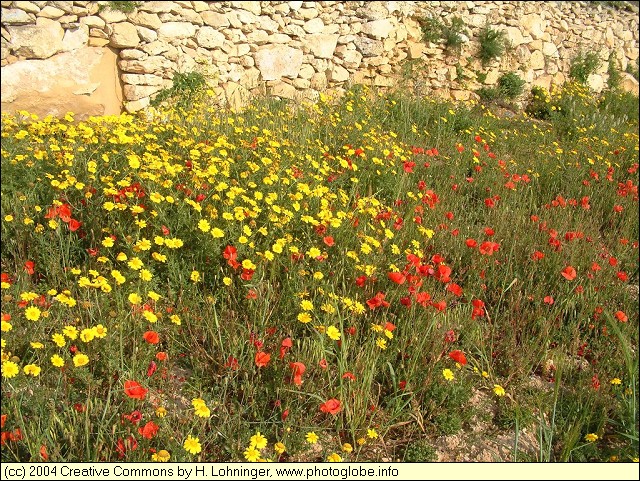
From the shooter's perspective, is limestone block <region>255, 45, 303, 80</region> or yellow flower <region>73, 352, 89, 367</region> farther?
limestone block <region>255, 45, 303, 80</region>

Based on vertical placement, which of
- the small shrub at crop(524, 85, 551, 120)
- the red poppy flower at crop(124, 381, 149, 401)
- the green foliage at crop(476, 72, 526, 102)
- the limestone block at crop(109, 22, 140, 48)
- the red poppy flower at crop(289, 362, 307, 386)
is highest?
the limestone block at crop(109, 22, 140, 48)

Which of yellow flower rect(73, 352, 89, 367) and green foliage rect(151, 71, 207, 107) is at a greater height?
green foliage rect(151, 71, 207, 107)

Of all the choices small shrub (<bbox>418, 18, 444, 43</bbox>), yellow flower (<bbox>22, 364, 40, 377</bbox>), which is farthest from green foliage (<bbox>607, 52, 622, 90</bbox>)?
yellow flower (<bbox>22, 364, 40, 377</bbox>)

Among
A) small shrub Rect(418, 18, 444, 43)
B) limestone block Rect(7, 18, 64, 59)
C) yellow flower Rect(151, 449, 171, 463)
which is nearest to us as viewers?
yellow flower Rect(151, 449, 171, 463)

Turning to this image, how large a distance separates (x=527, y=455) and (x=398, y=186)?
248cm

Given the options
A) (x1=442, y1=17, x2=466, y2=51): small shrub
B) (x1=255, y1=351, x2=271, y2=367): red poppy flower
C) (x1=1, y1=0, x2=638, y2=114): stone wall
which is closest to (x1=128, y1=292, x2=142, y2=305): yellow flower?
(x1=255, y1=351, x2=271, y2=367): red poppy flower

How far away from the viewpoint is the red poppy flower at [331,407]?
2.43 m

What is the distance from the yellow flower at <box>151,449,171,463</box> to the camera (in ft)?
7.09

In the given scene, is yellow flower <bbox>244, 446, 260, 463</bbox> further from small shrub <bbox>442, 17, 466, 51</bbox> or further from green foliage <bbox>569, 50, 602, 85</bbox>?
green foliage <bbox>569, 50, 602, 85</bbox>

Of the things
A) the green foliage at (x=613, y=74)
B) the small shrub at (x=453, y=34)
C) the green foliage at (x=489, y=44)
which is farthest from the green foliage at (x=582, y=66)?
the small shrub at (x=453, y=34)

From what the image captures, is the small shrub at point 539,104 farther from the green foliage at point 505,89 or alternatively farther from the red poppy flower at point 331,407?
the red poppy flower at point 331,407

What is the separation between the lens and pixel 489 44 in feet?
30.0

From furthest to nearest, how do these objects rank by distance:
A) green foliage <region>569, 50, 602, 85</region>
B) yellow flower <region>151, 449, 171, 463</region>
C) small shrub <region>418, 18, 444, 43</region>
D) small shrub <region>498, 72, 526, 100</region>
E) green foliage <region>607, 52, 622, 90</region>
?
green foliage <region>607, 52, 622, 90</region> → green foliage <region>569, 50, 602, 85</region> → small shrub <region>498, 72, 526, 100</region> → small shrub <region>418, 18, 444, 43</region> → yellow flower <region>151, 449, 171, 463</region>

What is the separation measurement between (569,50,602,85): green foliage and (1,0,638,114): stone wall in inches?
6.8
